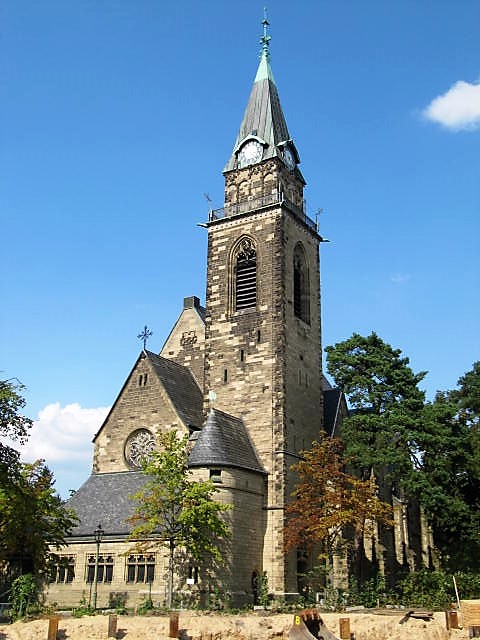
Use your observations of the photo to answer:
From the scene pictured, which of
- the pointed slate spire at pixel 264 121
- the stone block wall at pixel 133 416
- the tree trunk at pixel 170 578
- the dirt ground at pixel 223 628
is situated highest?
the pointed slate spire at pixel 264 121

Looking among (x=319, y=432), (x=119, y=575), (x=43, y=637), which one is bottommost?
(x=43, y=637)

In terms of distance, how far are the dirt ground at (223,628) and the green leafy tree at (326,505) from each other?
588 cm

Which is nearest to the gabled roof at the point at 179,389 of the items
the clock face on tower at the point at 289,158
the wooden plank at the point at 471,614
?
the clock face on tower at the point at 289,158

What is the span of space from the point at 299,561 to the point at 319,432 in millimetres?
6874

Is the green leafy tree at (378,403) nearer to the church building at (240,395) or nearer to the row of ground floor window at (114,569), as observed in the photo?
the church building at (240,395)

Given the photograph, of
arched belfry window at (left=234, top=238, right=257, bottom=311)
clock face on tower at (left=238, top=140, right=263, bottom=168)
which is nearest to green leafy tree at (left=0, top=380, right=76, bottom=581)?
arched belfry window at (left=234, top=238, right=257, bottom=311)

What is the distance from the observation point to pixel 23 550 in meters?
29.0

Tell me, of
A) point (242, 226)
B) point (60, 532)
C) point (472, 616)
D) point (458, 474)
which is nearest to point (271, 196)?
point (242, 226)

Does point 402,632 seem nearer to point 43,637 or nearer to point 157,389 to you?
point 43,637

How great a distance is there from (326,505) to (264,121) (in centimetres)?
2319

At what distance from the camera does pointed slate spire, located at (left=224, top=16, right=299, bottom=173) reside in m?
44.0

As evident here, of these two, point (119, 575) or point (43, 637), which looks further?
point (119, 575)

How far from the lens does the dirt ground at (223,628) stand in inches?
918

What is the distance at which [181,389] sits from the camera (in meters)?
39.8
